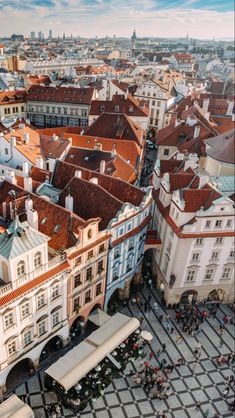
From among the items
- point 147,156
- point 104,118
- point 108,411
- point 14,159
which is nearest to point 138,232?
point 108,411

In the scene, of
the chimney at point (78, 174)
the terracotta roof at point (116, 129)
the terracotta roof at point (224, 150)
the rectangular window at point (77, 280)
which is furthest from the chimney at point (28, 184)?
the terracotta roof at point (116, 129)

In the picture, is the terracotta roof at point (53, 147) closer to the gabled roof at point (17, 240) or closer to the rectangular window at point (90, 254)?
the rectangular window at point (90, 254)

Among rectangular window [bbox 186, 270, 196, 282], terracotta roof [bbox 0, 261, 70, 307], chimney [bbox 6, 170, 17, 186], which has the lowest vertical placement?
rectangular window [bbox 186, 270, 196, 282]

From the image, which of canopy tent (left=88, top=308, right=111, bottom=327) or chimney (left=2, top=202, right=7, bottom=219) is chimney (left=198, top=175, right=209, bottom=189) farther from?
chimney (left=2, top=202, right=7, bottom=219)

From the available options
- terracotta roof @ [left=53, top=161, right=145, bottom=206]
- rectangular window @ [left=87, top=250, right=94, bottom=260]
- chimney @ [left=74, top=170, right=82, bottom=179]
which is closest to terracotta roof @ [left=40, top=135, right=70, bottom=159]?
terracotta roof @ [left=53, top=161, right=145, bottom=206]

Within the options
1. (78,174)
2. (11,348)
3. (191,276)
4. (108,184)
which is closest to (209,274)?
(191,276)

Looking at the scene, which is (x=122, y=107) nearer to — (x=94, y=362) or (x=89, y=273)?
(x=89, y=273)

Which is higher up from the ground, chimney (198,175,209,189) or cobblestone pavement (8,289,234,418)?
chimney (198,175,209,189)
